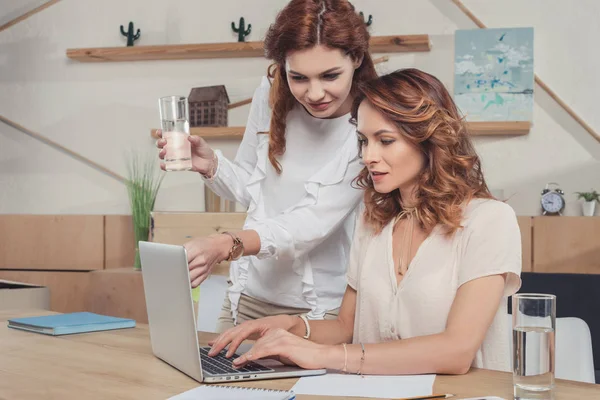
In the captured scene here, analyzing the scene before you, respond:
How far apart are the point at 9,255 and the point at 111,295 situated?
75 centimetres

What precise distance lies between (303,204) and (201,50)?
2.23 meters

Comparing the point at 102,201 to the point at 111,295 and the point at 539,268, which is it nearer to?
the point at 111,295

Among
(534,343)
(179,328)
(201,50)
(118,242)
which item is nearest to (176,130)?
(179,328)

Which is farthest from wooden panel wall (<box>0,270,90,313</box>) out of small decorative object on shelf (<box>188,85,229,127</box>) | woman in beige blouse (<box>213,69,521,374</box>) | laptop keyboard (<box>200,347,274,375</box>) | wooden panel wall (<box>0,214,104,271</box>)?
laptop keyboard (<box>200,347,274,375</box>)

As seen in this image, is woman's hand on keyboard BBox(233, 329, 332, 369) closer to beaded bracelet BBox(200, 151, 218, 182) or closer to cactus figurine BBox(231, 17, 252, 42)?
beaded bracelet BBox(200, 151, 218, 182)

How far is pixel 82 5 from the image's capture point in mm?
4391

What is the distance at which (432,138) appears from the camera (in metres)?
1.72

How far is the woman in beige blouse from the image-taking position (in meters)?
1.56

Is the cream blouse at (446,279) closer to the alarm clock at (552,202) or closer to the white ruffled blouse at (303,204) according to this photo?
the white ruffled blouse at (303,204)

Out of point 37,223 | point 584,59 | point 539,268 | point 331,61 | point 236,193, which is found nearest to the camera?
point 331,61

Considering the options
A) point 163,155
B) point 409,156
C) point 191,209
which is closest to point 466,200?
point 409,156

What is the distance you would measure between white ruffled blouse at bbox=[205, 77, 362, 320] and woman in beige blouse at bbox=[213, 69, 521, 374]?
0.13 meters

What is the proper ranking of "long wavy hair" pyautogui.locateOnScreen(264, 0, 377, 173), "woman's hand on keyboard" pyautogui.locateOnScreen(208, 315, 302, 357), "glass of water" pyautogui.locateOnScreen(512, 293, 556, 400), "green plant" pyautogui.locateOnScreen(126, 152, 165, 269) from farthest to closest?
"green plant" pyautogui.locateOnScreen(126, 152, 165, 269), "long wavy hair" pyautogui.locateOnScreen(264, 0, 377, 173), "woman's hand on keyboard" pyautogui.locateOnScreen(208, 315, 302, 357), "glass of water" pyautogui.locateOnScreen(512, 293, 556, 400)

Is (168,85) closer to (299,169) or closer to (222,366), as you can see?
(299,169)
